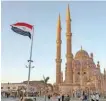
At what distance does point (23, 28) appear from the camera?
17875 millimetres

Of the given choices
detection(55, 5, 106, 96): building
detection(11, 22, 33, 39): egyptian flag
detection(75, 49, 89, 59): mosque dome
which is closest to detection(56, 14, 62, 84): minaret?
detection(55, 5, 106, 96): building

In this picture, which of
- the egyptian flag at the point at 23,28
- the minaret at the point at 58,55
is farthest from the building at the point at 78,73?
the egyptian flag at the point at 23,28

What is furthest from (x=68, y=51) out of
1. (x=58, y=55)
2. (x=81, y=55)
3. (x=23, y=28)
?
(x=23, y=28)

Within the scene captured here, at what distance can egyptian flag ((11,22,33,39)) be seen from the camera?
17.6m

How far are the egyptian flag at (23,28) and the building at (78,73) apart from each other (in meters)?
31.6

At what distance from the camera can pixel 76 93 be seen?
49.7 meters

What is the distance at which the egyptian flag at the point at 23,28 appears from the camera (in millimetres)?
17552

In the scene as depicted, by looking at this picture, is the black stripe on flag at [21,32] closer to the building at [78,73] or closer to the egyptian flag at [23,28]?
the egyptian flag at [23,28]

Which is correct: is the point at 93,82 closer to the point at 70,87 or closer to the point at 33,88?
the point at 70,87

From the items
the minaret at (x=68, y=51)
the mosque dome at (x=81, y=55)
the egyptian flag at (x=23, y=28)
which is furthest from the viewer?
the mosque dome at (x=81, y=55)

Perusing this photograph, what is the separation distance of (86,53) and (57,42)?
10.5m

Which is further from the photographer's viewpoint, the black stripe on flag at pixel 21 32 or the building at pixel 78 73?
the building at pixel 78 73

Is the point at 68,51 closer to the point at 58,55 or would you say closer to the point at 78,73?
the point at 58,55

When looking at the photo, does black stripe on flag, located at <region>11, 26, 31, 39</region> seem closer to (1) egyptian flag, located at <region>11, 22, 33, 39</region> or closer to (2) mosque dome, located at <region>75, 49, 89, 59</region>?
(1) egyptian flag, located at <region>11, 22, 33, 39</region>
